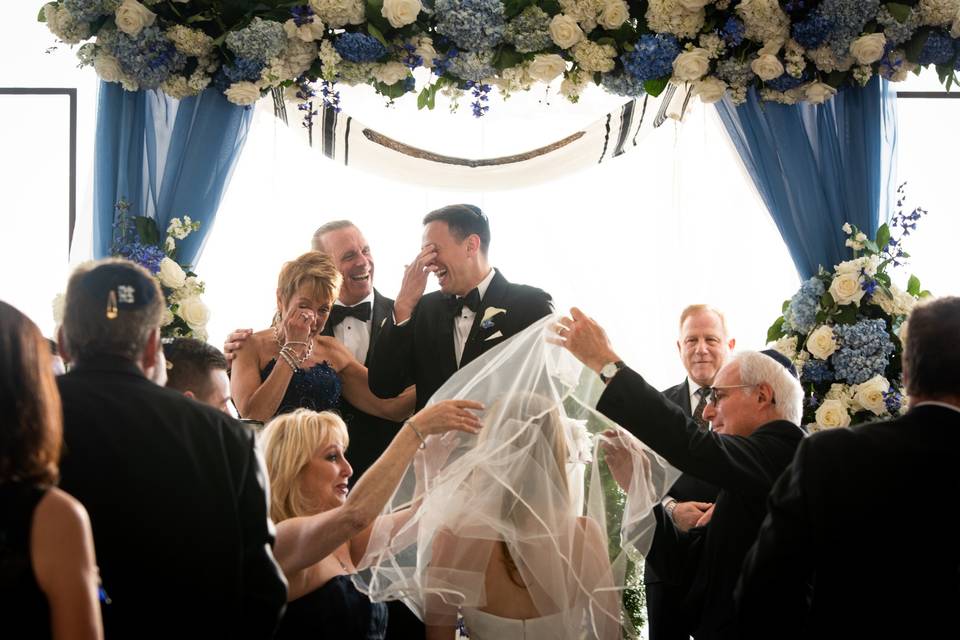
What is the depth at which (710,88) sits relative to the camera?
5.12 m

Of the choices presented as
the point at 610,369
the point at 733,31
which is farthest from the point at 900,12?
the point at 610,369

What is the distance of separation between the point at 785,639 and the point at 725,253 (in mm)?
3750

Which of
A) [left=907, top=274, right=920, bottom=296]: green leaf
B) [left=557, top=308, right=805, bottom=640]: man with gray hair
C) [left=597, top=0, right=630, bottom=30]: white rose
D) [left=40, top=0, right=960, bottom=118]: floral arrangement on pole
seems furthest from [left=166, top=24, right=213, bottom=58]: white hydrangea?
[left=907, top=274, right=920, bottom=296]: green leaf

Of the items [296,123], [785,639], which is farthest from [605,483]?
[296,123]

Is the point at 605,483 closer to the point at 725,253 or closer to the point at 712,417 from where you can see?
the point at 712,417

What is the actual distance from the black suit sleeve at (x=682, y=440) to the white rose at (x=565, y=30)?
1.88 meters

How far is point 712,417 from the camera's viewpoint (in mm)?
3809

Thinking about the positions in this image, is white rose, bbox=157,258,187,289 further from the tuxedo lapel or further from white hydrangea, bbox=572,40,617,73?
white hydrangea, bbox=572,40,617,73

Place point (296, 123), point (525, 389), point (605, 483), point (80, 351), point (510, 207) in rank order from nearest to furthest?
point (80, 351) → point (525, 389) → point (605, 483) → point (296, 123) → point (510, 207)

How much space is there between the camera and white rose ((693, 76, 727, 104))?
5.12 meters

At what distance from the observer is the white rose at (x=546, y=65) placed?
5.02 meters

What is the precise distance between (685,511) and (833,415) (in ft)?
3.76

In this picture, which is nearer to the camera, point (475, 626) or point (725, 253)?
point (475, 626)

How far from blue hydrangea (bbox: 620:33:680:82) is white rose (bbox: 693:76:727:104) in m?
0.16
